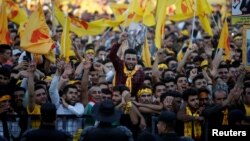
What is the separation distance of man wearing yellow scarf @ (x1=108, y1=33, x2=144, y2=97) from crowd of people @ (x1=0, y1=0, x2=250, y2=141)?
2 cm

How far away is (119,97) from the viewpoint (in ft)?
49.5

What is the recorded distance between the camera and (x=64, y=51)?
1677 centimetres

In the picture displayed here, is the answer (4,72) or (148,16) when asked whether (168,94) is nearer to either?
(4,72)

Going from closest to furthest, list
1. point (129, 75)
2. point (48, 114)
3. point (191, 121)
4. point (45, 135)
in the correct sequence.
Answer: point (45, 135), point (48, 114), point (191, 121), point (129, 75)

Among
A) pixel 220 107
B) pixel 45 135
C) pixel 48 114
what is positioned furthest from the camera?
pixel 220 107

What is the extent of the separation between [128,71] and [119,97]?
1.80 m

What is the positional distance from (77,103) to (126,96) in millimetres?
809

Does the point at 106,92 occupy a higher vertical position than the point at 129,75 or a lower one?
lower

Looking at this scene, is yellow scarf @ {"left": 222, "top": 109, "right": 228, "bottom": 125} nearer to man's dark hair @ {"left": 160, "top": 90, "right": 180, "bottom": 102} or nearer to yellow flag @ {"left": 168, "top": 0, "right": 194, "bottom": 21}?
man's dark hair @ {"left": 160, "top": 90, "right": 180, "bottom": 102}

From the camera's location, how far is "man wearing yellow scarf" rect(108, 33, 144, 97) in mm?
16453

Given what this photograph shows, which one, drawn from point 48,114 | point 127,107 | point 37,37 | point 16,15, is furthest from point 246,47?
point 16,15

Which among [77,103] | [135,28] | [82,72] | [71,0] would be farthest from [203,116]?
[71,0]

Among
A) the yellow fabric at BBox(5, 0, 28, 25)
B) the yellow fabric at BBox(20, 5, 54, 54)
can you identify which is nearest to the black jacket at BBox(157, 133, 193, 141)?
the yellow fabric at BBox(20, 5, 54, 54)

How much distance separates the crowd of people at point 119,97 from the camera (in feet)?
39.9
